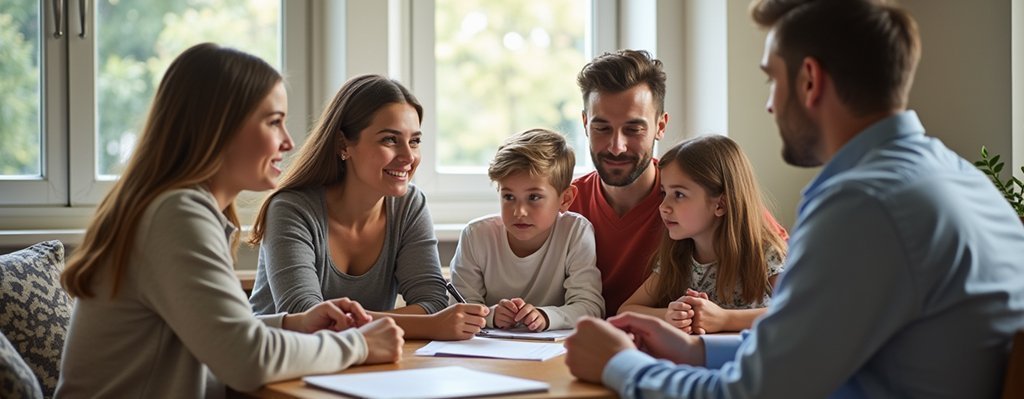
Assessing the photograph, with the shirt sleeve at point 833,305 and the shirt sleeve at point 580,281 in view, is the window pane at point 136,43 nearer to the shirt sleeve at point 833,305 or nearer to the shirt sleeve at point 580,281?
the shirt sleeve at point 580,281

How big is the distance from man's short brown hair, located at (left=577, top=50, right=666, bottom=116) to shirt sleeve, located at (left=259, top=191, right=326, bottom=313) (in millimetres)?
831

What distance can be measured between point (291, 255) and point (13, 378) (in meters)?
0.63

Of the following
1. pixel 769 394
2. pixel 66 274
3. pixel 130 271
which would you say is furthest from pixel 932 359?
pixel 66 274

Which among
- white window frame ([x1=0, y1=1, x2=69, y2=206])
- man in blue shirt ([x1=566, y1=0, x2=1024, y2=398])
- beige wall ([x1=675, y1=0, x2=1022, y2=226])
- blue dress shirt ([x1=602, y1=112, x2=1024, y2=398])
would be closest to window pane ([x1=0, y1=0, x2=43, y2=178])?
white window frame ([x1=0, y1=1, x2=69, y2=206])

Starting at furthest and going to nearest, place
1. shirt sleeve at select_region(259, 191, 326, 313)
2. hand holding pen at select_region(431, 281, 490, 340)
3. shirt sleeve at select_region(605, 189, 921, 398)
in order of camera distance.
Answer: shirt sleeve at select_region(259, 191, 326, 313) < hand holding pen at select_region(431, 281, 490, 340) < shirt sleeve at select_region(605, 189, 921, 398)

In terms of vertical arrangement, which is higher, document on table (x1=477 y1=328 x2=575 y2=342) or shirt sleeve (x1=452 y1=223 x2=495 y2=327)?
shirt sleeve (x1=452 y1=223 x2=495 y2=327)

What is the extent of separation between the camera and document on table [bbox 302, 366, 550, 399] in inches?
60.1

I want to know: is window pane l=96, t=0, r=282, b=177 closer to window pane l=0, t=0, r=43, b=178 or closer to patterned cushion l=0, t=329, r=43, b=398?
window pane l=0, t=0, r=43, b=178

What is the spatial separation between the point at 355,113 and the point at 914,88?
1816 millimetres

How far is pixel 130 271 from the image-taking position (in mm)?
1670

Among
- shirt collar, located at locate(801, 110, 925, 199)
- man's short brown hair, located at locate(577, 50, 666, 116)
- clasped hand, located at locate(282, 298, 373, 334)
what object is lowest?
clasped hand, located at locate(282, 298, 373, 334)

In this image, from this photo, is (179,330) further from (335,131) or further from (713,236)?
(713,236)

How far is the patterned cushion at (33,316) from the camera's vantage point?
221 centimetres

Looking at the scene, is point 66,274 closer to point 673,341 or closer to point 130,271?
point 130,271
